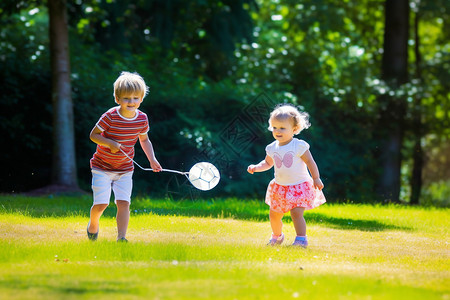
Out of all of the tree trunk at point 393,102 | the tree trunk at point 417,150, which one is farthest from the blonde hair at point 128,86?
the tree trunk at point 417,150

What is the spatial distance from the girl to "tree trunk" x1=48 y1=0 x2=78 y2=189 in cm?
569

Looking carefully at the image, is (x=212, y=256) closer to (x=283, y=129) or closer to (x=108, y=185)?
(x=108, y=185)

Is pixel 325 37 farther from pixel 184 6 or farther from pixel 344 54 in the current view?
pixel 184 6

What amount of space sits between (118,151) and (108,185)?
1.18ft

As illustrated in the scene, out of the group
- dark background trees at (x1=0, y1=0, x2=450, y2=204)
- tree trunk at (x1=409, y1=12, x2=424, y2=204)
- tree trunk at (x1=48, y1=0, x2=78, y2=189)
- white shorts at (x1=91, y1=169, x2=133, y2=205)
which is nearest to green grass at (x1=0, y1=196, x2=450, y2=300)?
white shorts at (x1=91, y1=169, x2=133, y2=205)

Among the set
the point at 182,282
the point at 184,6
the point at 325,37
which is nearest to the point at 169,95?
the point at 184,6

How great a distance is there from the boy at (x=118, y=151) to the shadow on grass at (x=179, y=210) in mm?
1853

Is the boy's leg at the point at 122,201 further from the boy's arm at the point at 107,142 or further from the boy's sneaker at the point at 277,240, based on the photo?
the boy's sneaker at the point at 277,240

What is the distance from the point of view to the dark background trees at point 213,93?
12.3m

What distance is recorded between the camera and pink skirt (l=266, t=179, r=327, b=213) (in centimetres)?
671

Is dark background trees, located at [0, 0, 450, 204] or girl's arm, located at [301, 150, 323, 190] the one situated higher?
dark background trees, located at [0, 0, 450, 204]

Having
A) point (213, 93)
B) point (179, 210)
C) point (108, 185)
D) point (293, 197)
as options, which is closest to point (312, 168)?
point (293, 197)

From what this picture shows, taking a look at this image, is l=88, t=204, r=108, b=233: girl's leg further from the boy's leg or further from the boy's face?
the boy's face

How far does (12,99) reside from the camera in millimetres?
11953
